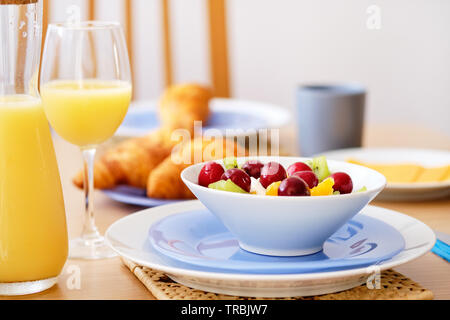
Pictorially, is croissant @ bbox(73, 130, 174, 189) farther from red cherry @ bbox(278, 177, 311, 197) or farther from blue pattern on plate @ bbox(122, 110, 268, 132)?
red cherry @ bbox(278, 177, 311, 197)

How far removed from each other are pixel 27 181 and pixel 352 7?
2768 millimetres

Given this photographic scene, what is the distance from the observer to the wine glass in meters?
0.80

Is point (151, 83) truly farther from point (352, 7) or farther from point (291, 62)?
point (352, 7)

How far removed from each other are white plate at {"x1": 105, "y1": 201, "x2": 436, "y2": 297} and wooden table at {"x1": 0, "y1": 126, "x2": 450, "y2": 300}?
0.04 m

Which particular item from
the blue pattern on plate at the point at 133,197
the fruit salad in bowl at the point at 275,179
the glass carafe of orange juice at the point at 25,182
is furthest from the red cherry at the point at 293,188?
the blue pattern on plate at the point at 133,197

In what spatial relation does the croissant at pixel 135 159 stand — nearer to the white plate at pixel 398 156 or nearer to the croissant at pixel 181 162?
the croissant at pixel 181 162

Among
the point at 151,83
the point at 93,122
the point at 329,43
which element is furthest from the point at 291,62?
the point at 93,122

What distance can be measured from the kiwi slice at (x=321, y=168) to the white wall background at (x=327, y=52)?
2378 mm

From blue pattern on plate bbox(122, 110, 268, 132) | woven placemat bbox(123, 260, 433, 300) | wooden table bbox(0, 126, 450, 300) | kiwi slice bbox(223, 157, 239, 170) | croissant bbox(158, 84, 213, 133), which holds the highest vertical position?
kiwi slice bbox(223, 157, 239, 170)

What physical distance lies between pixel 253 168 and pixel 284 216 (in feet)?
0.39

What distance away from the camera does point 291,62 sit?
130 inches

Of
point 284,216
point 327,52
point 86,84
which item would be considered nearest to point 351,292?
point 284,216

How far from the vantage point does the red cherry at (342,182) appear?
69 cm

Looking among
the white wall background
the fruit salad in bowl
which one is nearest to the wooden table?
the fruit salad in bowl
